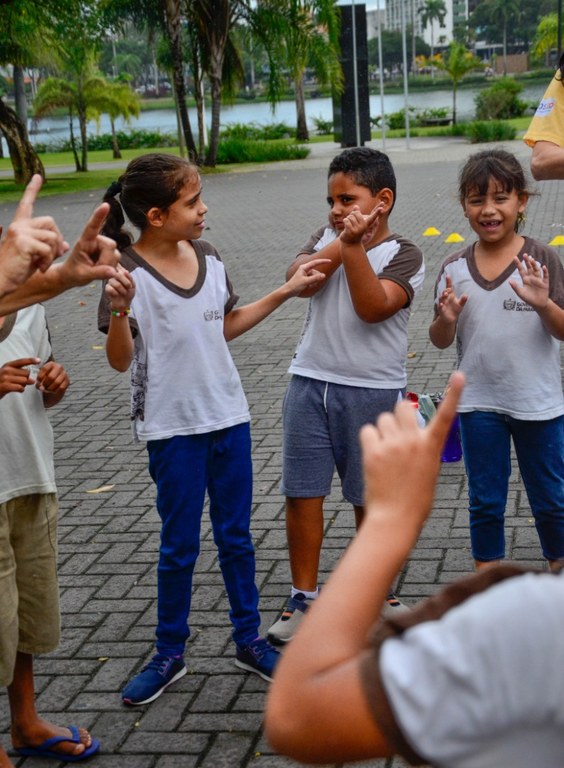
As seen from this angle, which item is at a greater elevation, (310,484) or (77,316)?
(310,484)

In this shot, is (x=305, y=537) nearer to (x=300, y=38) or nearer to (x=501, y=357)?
(x=501, y=357)

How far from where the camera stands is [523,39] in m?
136

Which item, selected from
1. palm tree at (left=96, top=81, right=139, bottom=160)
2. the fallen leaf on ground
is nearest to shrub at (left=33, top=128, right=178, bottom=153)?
palm tree at (left=96, top=81, right=139, bottom=160)

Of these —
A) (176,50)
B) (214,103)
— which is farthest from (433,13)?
(176,50)

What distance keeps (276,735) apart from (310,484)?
2778mm

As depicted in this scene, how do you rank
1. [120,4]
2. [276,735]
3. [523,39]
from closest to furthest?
[276,735], [120,4], [523,39]

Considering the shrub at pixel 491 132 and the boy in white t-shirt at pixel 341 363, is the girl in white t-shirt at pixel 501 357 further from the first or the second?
the shrub at pixel 491 132

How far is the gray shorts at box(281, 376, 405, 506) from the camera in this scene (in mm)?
4039

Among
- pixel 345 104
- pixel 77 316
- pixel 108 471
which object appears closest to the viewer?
pixel 108 471

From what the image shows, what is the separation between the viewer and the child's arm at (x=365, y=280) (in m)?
3.69

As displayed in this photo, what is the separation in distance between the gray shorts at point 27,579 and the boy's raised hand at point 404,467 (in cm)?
209

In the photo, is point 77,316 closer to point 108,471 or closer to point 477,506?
point 108,471

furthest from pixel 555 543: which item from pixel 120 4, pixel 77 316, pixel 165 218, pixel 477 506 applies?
pixel 120 4

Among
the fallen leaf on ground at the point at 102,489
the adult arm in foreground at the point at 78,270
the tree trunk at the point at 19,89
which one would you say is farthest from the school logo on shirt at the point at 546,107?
the tree trunk at the point at 19,89
